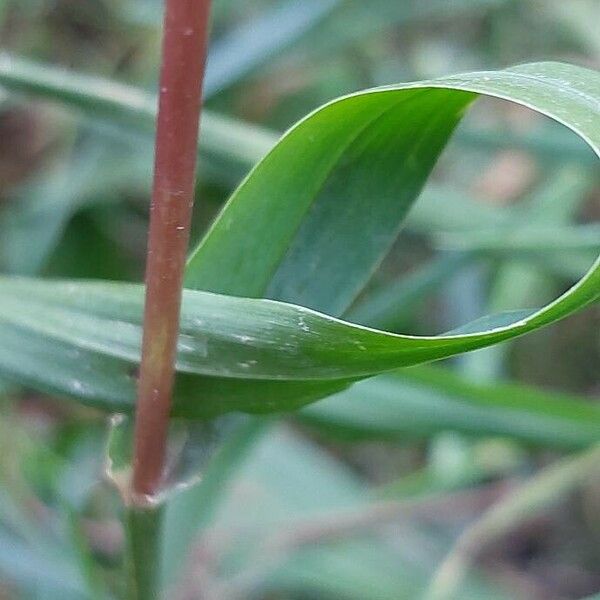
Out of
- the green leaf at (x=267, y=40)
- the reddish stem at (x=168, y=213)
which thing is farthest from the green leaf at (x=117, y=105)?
the reddish stem at (x=168, y=213)

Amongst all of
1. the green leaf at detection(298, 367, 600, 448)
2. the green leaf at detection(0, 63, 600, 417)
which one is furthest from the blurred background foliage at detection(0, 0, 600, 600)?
the green leaf at detection(0, 63, 600, 417)

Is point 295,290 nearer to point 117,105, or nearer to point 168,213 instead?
point 168,213

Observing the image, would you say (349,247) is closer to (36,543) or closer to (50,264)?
(36,543)

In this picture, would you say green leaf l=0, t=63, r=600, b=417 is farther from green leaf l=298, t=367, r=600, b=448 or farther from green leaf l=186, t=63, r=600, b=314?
green leaf l=298, t=367, r=600, b=448

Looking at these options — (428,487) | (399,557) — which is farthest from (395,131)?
(399,557)

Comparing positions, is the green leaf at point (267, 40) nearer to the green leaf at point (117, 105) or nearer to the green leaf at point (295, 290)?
the green leaf at point (117, 105)
